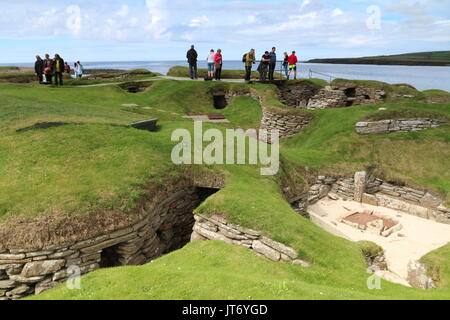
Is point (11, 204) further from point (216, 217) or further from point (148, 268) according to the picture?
point (216, 217)

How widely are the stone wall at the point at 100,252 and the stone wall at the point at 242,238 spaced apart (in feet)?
5.23

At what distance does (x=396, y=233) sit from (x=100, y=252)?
1448cm

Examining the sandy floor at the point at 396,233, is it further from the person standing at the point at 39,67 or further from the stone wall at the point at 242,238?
the person standing at the point at 39,67

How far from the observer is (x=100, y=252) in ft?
33.1

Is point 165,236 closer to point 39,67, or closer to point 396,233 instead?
point 396,233

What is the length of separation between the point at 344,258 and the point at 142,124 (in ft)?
40.0

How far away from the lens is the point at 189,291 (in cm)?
641

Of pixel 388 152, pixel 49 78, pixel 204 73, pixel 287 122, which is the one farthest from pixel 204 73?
pixel 388 152

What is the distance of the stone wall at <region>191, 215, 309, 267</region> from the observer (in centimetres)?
986

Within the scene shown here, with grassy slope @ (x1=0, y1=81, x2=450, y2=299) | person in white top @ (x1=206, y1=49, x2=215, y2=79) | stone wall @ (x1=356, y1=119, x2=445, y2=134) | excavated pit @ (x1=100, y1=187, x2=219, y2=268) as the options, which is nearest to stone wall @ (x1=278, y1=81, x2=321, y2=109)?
person in white top @ (x1=206, y1=49, x2=215, y2=79)

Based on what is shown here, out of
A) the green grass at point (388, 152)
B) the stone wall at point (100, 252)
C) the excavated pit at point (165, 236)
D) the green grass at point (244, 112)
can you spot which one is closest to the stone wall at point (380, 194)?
the green grass at point (388, 152)

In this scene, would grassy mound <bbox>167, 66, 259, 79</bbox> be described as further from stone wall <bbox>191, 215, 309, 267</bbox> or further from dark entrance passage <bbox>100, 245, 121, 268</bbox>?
dark entrance passage <bbox>100, 245, 121, 268</bbox>

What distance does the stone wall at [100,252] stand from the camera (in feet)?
30.0
